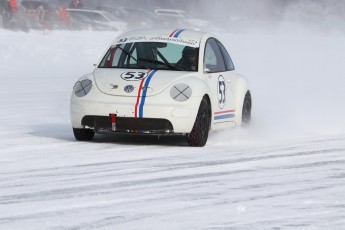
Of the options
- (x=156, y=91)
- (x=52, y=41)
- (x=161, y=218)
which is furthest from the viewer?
(x=52, y=41)

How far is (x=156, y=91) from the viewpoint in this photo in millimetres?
10992

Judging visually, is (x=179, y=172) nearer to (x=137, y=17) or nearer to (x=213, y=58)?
(x=213, y=58)

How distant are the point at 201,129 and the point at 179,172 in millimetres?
2175

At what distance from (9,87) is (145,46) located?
8.27 metres

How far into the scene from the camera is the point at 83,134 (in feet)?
38.1

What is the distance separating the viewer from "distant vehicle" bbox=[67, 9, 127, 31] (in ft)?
136

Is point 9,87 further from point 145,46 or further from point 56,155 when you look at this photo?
point 56,155

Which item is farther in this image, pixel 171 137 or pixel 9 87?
pixel 9 87

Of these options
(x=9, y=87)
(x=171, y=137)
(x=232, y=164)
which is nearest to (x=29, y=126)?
(x=171, y=137)

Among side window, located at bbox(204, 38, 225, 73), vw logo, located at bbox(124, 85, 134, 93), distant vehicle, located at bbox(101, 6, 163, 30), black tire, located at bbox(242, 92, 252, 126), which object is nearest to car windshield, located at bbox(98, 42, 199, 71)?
side window, located at bbox(204, 38, 225, 73)

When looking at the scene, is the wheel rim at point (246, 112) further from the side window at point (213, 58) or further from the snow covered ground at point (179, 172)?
the side window at point (213, 58)

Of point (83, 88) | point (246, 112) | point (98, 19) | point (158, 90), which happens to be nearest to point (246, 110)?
point (246, 112)

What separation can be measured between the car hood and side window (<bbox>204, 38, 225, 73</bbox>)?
55cm

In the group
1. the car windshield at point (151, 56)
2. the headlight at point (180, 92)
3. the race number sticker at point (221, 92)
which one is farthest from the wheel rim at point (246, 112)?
the headlight at point (180, 92)
